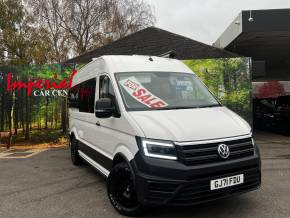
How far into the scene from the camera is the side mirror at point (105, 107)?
181 inches

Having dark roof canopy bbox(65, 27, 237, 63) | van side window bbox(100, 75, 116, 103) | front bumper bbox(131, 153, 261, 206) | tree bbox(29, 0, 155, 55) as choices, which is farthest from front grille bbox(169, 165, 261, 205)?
tree bbox(29, 0, 155, 55)

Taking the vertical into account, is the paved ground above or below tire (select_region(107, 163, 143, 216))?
below

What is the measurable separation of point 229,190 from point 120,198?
155 centimetres

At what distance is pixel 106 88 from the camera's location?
5.26 meters

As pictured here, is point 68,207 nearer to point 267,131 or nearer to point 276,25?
point 276,25

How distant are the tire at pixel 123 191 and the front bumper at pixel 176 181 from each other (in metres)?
0.31

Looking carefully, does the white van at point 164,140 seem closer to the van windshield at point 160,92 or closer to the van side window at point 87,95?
the van windshield at point 160,92

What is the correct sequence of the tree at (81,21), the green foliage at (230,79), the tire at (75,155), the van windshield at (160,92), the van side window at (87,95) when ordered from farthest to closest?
the tree at (81,21) < the green foliage at (230,79) < the tire at (75,155) < the van side window at (87,95) < the van windshield at (160,92)

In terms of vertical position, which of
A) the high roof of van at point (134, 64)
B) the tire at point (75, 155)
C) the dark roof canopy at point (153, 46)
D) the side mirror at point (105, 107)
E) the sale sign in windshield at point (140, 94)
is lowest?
the tire at point (75, 155)

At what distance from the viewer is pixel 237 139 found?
4.15 meters

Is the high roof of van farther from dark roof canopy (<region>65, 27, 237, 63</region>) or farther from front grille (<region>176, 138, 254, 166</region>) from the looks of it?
dark roof canopy (<region>65, 27, 237, 63</region>)

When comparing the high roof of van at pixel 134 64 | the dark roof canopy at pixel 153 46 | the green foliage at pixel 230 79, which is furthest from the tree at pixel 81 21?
the high roof of van at pixel 134 64

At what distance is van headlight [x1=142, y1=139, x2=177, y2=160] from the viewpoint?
12.7 feet

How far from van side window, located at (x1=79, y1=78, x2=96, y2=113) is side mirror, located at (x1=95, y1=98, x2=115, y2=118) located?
122 centimetres
